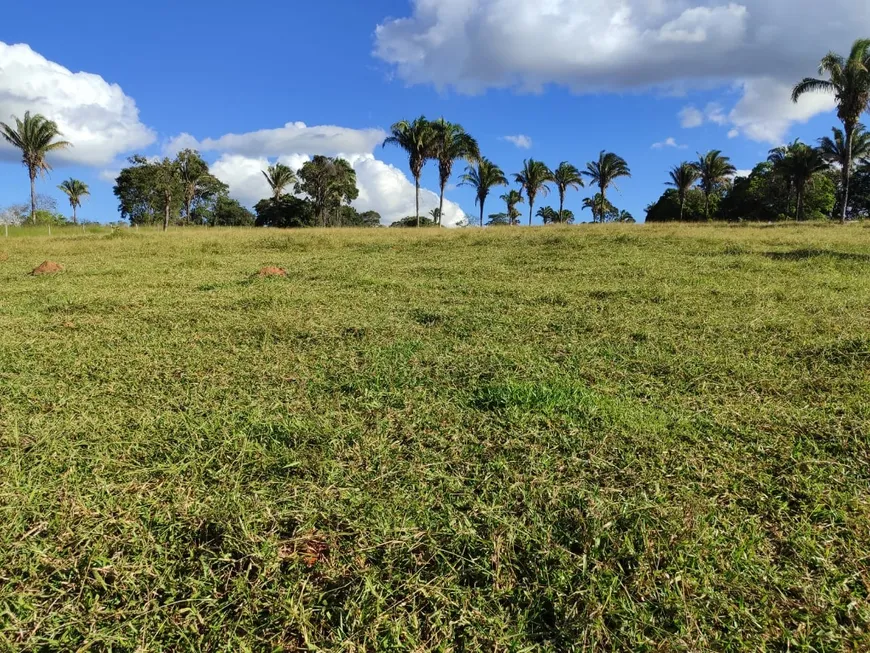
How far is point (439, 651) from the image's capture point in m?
1.44

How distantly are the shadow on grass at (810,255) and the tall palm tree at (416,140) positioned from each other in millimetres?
23633

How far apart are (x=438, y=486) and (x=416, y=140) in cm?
3296

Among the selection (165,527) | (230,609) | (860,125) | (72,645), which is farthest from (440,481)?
(860,125)

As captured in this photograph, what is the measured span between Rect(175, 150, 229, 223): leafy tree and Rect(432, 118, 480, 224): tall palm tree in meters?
19.8

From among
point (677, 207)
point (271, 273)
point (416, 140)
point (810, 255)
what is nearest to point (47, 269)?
point (271, 273)

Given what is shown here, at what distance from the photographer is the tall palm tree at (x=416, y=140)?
32438mm

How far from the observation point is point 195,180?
4281 centimetres

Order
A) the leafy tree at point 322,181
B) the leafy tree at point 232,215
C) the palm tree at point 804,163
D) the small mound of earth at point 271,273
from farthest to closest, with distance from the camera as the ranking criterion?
the leafy tree at point 232,215 → the leafy tree at point 322,181 → the palm tree at point 804,163 → the small mound of earth at point 271,273

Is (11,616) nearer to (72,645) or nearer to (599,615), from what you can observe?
(72,645)

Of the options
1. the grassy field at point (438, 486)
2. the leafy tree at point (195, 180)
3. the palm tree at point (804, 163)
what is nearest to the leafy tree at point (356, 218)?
the leafy tree at point (195, 180)

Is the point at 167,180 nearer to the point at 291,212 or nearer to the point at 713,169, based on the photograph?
the point at 291,212

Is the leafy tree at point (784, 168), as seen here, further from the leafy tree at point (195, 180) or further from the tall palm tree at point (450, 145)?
the leafy tree at point (195, 180)

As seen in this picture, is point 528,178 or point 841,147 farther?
point 528,178

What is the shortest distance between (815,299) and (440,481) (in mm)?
6552
